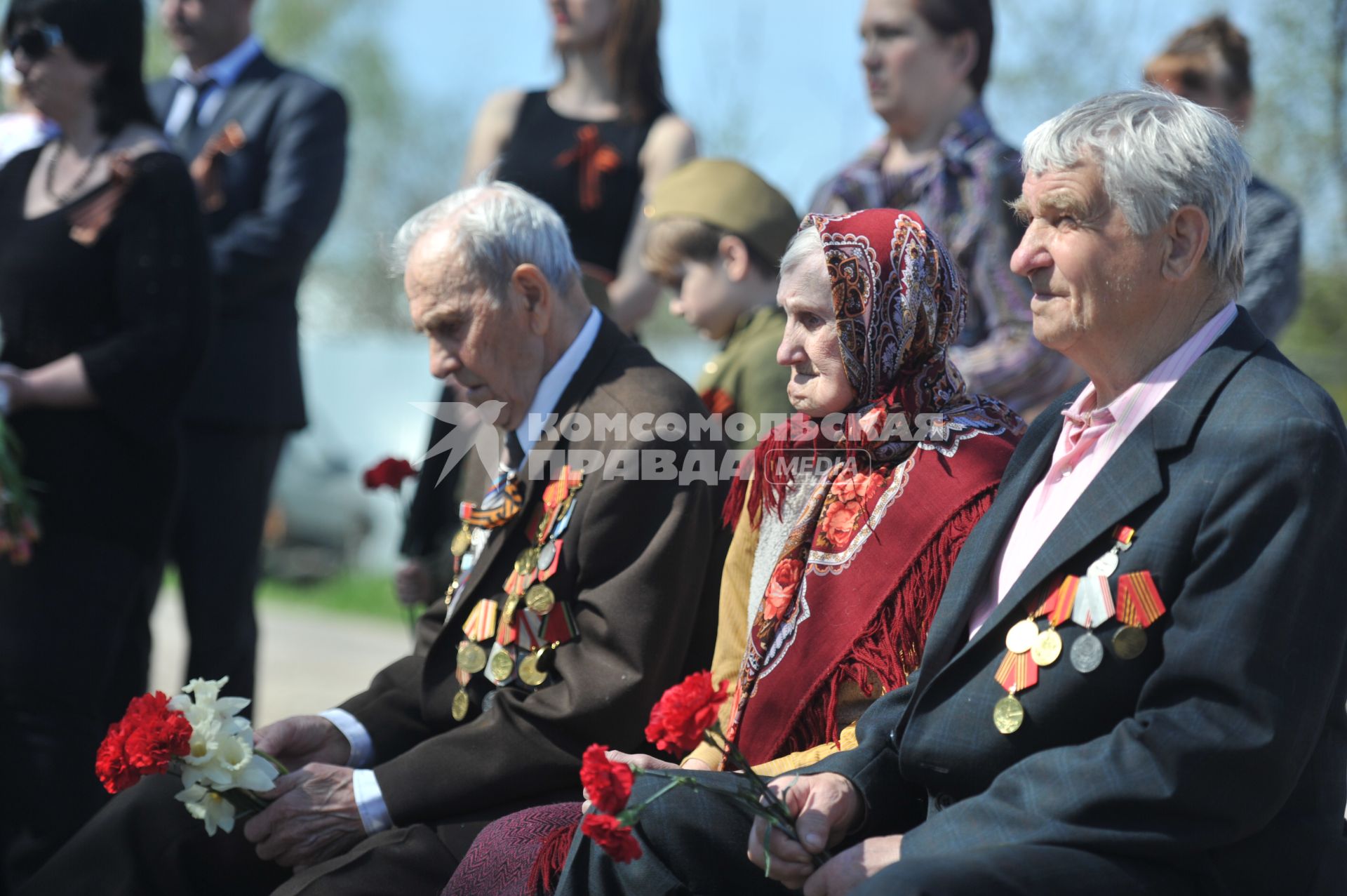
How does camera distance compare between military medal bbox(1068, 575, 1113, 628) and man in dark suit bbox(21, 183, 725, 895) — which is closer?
military medal bbox(1068, 575, 1113, 628)

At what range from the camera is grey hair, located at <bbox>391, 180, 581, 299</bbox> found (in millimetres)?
3436

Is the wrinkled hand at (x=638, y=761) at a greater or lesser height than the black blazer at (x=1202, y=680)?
lesser

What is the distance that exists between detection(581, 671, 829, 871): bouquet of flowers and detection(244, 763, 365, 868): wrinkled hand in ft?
3.13

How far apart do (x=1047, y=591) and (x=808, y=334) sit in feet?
2.64

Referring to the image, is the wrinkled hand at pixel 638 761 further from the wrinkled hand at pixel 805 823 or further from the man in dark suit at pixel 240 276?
the man in dark suit at pixel 240 276

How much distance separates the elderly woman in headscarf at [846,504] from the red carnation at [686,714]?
480mm

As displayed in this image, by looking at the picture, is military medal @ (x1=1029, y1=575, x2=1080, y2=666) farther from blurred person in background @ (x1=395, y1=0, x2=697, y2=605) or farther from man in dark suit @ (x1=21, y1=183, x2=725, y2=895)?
blurred person in background @ (x1=395, y1=0, x2=697, y2=605)

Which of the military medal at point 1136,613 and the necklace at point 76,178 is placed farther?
the necklace at point 76,178

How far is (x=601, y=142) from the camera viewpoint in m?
4.92

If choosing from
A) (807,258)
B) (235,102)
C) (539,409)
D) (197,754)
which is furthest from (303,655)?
(807,258)

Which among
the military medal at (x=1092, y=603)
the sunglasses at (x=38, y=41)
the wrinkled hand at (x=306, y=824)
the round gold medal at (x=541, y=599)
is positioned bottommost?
the wrinkled hand at (x=306, y=824)

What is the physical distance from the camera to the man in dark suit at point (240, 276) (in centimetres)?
490

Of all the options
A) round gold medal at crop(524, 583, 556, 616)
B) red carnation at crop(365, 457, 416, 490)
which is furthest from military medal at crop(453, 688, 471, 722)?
red carnation at crop(365, 457, 416, 490)

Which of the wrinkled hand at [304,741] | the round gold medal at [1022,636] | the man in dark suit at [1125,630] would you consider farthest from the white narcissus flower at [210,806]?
the round gold medal at [1022,636]
